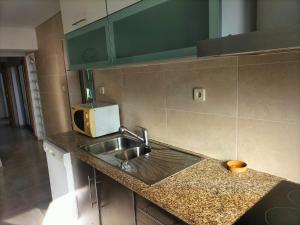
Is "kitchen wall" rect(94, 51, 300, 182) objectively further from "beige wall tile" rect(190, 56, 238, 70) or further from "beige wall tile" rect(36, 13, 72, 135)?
"beige wall tile" rect(36, 13, 72, 135)

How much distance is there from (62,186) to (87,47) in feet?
3.99

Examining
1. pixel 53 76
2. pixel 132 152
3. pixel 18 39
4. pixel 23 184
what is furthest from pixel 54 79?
pixel 132 152

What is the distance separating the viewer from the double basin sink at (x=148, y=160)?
1.33m

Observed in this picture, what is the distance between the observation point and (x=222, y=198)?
40.7 inches

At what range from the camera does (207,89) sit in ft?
4.74

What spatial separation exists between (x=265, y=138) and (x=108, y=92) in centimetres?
164

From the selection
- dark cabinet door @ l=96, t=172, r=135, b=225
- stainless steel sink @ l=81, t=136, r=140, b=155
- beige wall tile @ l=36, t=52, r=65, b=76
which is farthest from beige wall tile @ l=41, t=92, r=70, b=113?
dark cabinet door @ l=96, t=172, r=135, b=225

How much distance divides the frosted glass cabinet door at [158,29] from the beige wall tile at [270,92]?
0.37 m

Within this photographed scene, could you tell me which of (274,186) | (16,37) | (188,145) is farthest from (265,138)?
(16,37)

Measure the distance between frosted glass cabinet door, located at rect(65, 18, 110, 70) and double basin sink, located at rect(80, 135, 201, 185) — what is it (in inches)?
26.8

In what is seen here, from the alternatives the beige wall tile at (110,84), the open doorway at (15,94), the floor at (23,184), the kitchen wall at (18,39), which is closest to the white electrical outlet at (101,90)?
the beige wall tile at (110,84)

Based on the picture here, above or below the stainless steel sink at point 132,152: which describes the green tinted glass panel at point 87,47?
above

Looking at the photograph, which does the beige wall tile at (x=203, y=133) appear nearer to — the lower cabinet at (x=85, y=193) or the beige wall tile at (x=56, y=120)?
the lower cabinet at (x=85, y=193)

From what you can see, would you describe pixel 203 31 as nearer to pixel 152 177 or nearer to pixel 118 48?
pixel 118 48
